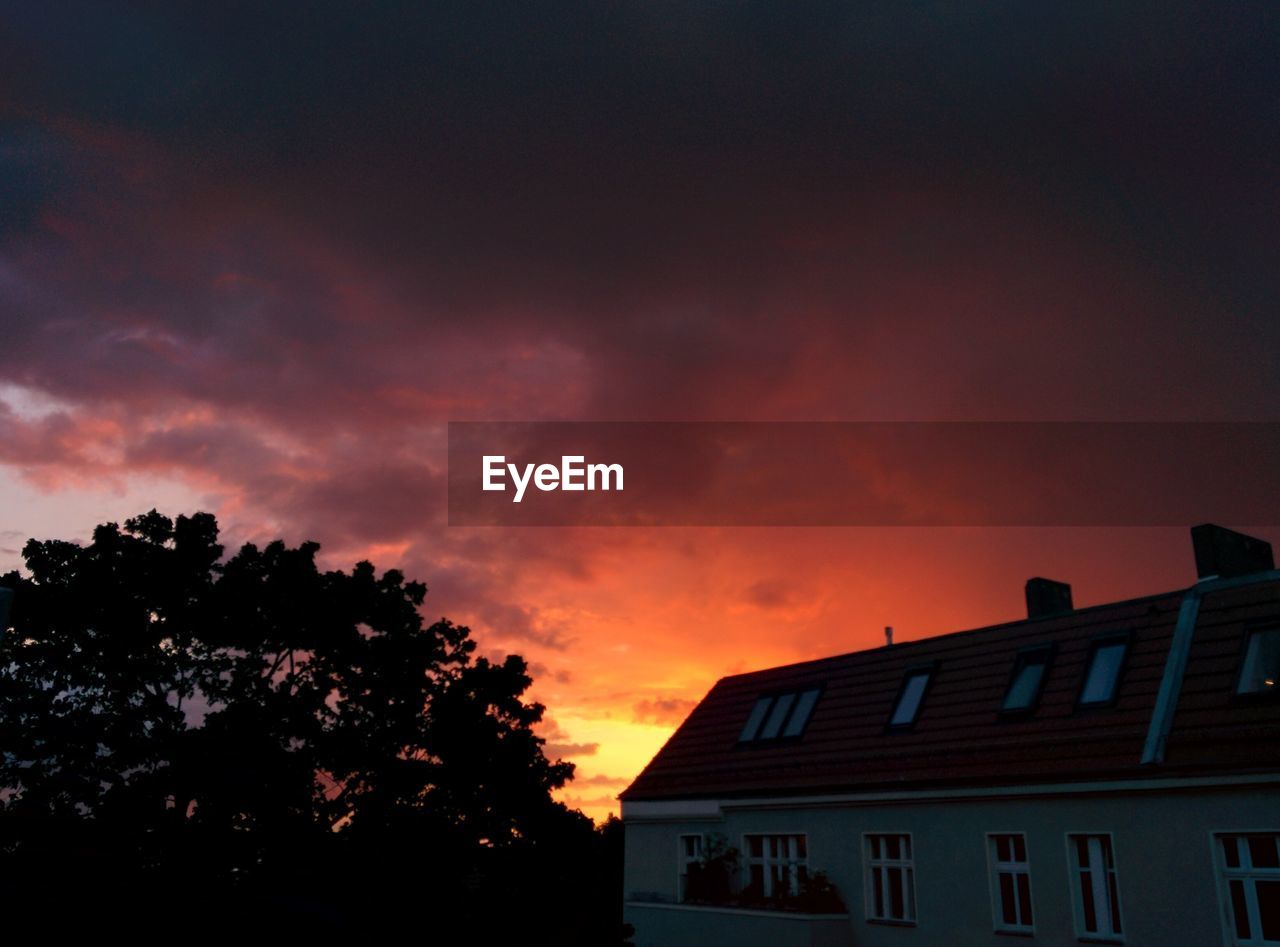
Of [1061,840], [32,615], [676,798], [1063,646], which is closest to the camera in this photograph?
[1061,840]

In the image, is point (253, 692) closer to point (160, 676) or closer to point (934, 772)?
point (160, 676)

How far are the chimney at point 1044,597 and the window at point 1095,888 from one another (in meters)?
8.89

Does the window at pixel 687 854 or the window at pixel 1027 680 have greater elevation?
the window at pixel 1027 680

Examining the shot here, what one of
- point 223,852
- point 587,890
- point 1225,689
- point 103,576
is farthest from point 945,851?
point 103,576

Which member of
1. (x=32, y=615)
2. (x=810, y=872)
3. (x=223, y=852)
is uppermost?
(x=32, y=615)

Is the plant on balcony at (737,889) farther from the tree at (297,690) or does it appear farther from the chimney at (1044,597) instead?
the chimney at (1044,597)

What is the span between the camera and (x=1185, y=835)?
59.1 ft

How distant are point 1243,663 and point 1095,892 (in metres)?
4.95

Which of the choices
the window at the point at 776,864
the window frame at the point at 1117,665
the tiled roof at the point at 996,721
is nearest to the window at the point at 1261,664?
the tiled roof at the point at 996,721

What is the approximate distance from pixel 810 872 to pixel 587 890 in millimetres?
14948

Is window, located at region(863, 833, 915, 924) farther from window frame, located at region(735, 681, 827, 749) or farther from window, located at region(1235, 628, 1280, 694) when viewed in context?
window, located at region(1235, 628, 1280, 694)

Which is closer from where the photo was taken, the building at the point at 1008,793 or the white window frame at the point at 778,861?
the building at the point at 1008,793

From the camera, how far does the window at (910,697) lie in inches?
1001

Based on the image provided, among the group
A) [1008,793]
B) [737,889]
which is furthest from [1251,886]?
[737,889]
